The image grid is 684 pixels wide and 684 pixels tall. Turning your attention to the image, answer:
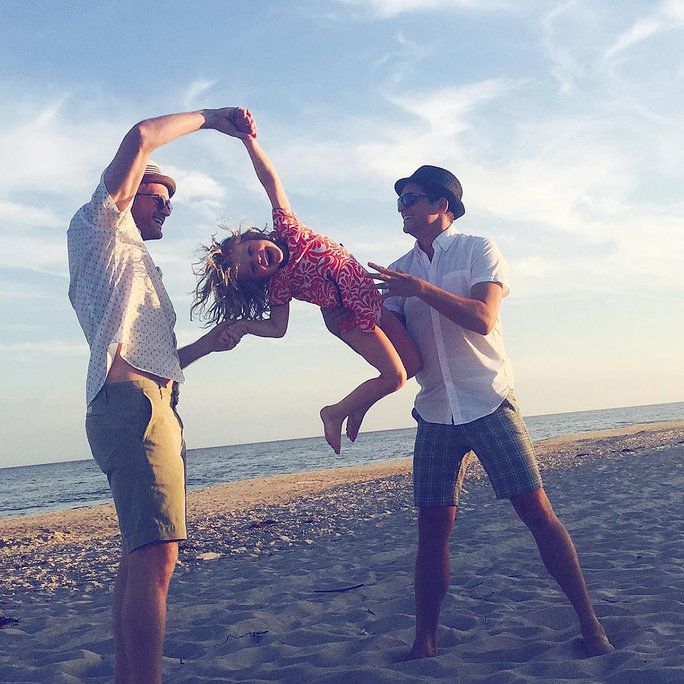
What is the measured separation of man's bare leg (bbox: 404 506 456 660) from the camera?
11.9ft

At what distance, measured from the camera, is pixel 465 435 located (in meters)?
3.59

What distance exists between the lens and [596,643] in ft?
10.8

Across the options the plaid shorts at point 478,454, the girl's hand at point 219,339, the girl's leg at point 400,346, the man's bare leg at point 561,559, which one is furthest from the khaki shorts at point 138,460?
the man's bare leg at point 561,559

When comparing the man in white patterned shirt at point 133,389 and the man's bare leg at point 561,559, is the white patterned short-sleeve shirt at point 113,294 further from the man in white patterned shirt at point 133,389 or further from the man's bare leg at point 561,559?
the man's bare leg at point 561,559

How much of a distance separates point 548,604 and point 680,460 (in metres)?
8.88

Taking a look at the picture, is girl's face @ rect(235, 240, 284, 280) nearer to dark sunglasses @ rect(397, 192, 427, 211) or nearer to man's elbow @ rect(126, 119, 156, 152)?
dark sunglasses @ rect(397, 192, 427, 211)

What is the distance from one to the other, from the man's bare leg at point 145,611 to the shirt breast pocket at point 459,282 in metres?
1.89

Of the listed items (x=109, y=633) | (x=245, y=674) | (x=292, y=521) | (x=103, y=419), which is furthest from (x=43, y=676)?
(x=292, y=521)

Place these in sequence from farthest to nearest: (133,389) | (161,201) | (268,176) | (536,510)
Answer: (268,176), (536,510), (161,201), (133,389)

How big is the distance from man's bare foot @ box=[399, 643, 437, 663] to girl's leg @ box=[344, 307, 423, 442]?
3.57 feet

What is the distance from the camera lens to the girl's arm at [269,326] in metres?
3.43

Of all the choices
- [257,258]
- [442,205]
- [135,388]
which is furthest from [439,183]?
[135,388]

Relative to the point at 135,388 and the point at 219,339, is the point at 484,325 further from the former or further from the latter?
the point at 135,388

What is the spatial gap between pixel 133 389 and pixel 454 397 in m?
1.64
